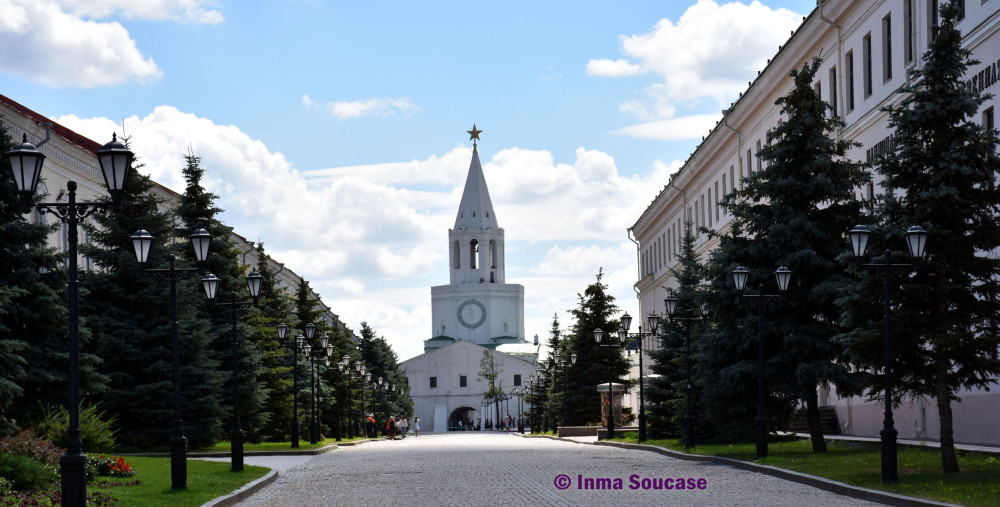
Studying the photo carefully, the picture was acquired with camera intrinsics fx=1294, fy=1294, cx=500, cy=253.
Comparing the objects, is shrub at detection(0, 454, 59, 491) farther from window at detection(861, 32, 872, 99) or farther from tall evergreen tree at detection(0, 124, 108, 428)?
window at detection(861, 32, 872, 99)

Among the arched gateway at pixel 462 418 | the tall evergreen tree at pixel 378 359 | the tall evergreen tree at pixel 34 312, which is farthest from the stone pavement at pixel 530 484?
the arched gateway at pixel 462 418

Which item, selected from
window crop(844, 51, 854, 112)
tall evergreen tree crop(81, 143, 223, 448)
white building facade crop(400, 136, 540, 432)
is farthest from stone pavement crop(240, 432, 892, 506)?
white building facade crop(400, 136, 540, 432)

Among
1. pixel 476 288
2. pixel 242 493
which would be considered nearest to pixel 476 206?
pixel 476 288

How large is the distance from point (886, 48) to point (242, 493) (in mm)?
21707

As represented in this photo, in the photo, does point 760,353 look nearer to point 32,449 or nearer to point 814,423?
point 814,423

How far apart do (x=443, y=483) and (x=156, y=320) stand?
17186mm

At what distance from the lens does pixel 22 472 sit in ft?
58.7

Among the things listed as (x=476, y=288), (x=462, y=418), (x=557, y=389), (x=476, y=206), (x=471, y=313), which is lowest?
(x=462, y=418)

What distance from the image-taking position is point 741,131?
53031 mm

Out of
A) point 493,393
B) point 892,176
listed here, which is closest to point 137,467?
point 892,176

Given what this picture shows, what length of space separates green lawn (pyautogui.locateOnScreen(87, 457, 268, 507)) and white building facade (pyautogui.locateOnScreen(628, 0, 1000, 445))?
11.6 meters

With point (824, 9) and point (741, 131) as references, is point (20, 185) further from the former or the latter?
point (741, 131)

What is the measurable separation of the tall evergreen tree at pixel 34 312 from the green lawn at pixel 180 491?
2403 mm

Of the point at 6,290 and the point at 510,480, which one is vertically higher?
the point at 6,290
